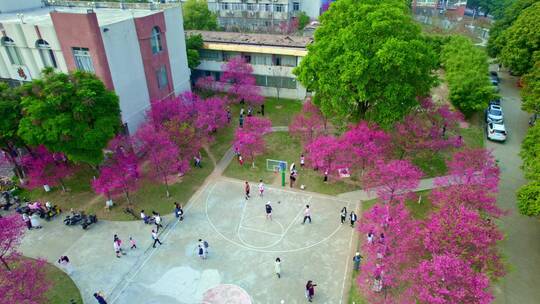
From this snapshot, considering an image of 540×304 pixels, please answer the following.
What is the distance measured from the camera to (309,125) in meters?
32.8

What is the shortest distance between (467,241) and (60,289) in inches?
902

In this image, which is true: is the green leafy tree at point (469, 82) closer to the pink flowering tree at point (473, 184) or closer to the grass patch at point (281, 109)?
the pink flowering tree at point (473, 184)

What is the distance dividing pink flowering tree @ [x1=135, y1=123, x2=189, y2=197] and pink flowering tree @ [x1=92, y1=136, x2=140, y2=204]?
162cm

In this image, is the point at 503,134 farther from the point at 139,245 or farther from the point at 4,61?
the point at 4,61

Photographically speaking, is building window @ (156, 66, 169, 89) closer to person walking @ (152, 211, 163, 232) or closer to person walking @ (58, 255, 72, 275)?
person walking @ (152, 211, 163, 232)

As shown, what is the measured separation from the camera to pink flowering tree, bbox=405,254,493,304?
1524 centimetres

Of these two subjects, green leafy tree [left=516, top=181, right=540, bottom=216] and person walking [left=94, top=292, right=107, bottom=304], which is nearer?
A: person walking [left=94, top=292, right=107, bottom=304]

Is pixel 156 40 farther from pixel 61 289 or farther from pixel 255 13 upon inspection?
pixel 255 13

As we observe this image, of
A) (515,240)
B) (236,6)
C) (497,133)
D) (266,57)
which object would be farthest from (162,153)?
(236,6)

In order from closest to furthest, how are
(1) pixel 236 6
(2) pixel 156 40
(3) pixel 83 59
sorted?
(3) pixel 83 59 < (2) pixel 156 40 < (1) pixel 236 6

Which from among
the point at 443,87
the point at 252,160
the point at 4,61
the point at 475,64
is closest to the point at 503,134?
the point at 475,64

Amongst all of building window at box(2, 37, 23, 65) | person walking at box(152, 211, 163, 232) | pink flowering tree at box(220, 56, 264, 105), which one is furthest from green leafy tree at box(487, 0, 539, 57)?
building window at box(2, 37, 23, 65)

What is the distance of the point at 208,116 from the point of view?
34125 mm

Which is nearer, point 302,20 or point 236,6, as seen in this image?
point 302,20
